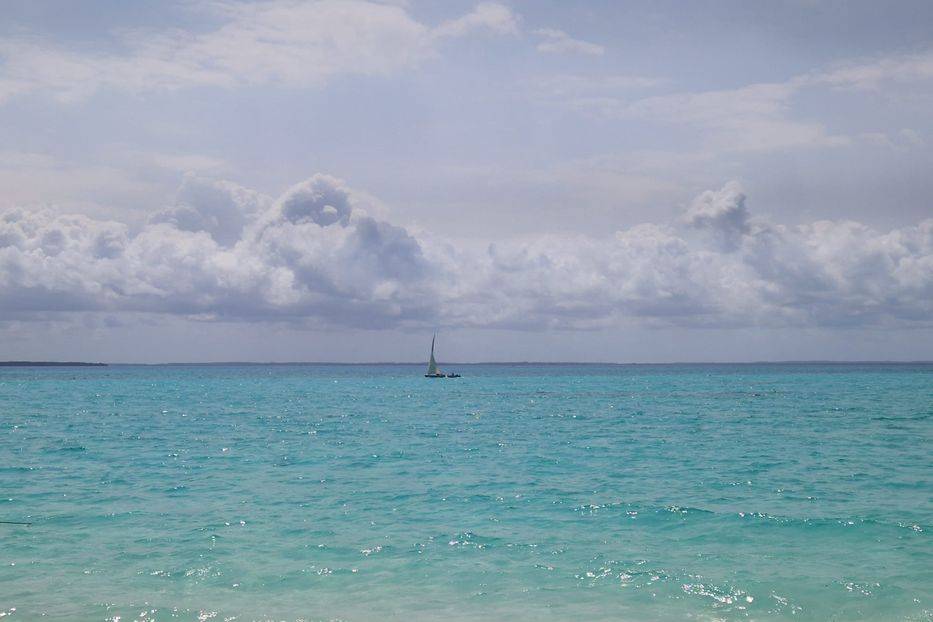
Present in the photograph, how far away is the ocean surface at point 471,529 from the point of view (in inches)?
645

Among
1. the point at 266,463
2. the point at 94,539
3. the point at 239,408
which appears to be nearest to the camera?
the point at 94,539

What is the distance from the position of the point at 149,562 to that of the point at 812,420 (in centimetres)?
5214

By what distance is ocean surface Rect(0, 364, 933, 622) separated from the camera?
16.4m

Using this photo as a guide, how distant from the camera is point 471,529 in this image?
22422 millimetres

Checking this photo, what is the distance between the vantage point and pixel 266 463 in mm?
36625

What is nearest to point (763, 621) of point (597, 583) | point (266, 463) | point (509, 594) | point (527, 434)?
point (597, 583)

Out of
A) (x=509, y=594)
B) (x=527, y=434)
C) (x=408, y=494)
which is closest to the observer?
(x=509, y=594)

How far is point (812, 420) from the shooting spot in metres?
58.6

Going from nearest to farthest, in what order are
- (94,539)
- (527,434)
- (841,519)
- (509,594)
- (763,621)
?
(763,621) → (509,594) → (94,539) → (841,519) → (527,434)

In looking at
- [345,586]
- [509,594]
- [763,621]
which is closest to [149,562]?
[345,586]

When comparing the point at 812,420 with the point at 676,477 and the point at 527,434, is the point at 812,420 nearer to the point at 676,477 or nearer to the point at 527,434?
the point at 527,434

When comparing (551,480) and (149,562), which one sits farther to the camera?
(551,480)

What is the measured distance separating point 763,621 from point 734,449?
27046 millimetres

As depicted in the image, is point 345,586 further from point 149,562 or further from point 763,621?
point 763,621
